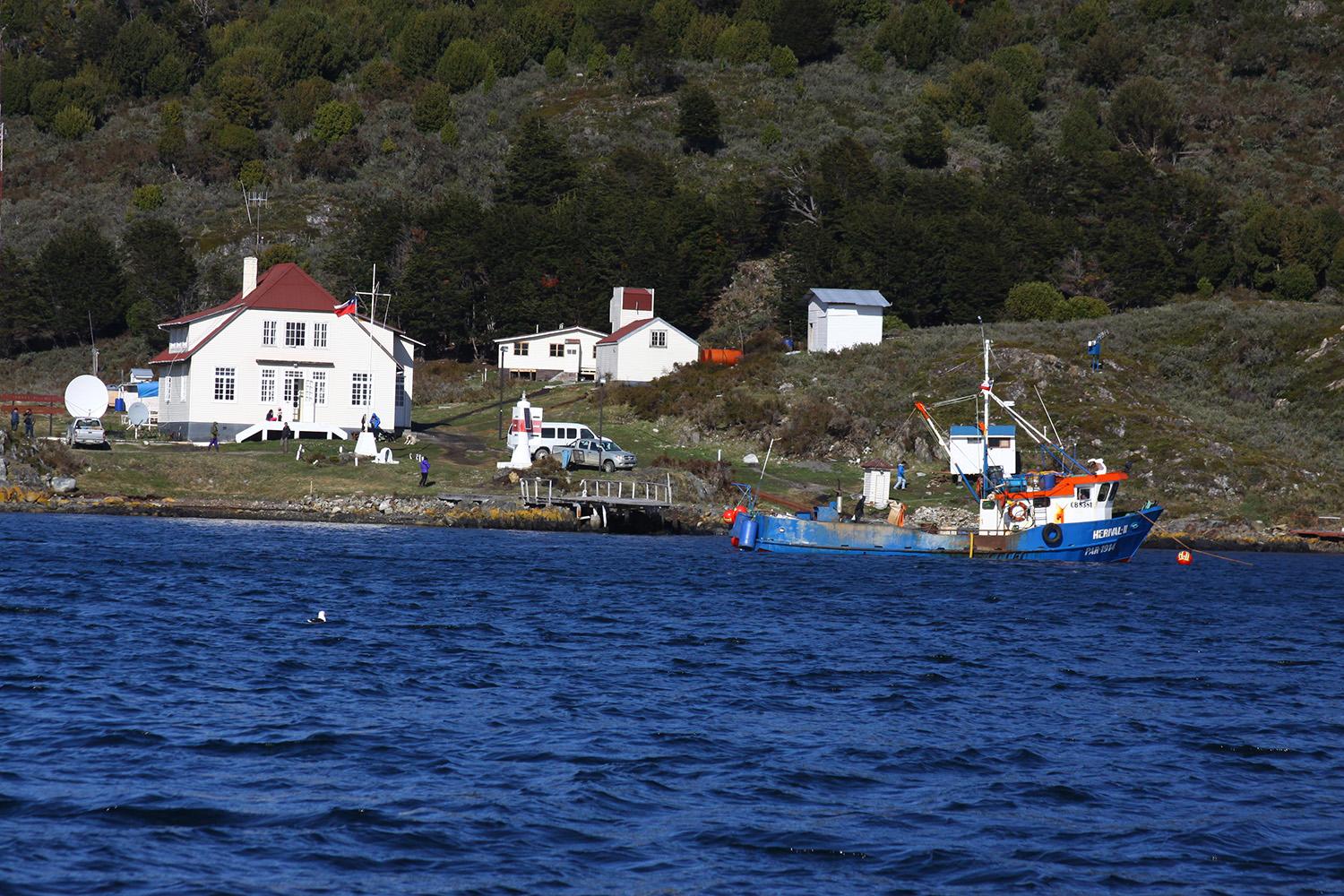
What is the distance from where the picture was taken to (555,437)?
233 feet

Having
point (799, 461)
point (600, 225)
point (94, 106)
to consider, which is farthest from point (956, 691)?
point (94, 106)

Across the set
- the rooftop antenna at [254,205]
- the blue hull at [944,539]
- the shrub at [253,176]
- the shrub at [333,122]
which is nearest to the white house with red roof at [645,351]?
the blue hull at [944,539]

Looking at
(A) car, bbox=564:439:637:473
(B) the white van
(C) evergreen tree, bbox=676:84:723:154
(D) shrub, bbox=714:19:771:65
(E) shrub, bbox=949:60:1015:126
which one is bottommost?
(A) car, bbox=564:439:637:473

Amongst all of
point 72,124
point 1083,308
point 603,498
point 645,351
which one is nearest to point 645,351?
point 645,351

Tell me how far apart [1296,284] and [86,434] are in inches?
3159

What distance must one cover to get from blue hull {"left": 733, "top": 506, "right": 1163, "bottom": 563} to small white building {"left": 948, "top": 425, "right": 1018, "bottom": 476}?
1082 cm

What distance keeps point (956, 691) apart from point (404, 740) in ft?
36.6

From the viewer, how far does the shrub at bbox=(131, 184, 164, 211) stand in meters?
138

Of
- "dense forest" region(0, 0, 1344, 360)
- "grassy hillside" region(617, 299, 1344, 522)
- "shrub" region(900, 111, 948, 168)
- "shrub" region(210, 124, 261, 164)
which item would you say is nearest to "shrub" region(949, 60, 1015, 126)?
"dense forest" region(0, 0, 1344, 360)

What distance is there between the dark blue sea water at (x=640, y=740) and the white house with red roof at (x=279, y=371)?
97.7 feet

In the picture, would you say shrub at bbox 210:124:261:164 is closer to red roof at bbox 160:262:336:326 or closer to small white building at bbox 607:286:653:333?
small white building at bbox 607:286:653:333

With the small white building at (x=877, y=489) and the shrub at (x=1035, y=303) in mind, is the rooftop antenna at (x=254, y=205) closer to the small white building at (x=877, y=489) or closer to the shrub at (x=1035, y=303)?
the shrub at (x=1035, y=303)

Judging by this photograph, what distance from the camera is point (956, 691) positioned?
90.9 feet

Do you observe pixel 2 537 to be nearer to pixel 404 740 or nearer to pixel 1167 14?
pixel 404 740
